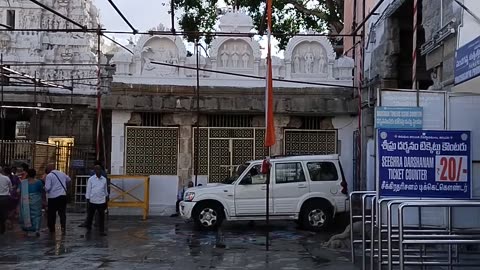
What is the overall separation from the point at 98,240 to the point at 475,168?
8.33 metres

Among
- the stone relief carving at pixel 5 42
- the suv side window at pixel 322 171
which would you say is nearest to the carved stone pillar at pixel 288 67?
the suv side window at pixel 322 171

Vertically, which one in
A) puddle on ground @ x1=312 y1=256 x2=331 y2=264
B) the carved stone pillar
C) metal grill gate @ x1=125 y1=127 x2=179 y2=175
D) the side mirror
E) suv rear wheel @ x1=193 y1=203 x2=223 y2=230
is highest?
the carved stone pillar

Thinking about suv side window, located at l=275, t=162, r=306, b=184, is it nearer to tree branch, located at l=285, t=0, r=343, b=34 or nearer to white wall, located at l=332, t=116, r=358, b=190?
white wall, located at l=332, t=116, r=358, b=190

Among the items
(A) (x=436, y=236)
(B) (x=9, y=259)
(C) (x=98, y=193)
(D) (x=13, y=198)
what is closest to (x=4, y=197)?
(D) (x=13, y=198)

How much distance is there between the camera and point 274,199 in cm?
1712

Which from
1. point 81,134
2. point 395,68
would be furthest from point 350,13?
point 81,134

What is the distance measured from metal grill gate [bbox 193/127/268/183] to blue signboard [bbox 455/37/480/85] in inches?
430

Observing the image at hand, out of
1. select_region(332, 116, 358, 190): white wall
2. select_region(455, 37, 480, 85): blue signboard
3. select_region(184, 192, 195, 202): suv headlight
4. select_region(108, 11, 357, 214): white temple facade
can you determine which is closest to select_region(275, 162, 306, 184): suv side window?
select_region(184, 192, 195, 202): suv headlight

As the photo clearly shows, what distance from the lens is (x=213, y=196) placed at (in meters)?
17.0

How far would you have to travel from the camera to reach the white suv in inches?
670

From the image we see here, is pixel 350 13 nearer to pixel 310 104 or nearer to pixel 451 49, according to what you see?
pixel 310 104

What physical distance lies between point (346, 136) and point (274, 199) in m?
4.57

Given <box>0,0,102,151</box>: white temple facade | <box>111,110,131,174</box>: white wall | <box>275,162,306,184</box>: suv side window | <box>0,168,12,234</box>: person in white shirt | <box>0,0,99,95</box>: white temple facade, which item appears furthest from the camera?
<box>0,0,99,95</box>: white temple facade

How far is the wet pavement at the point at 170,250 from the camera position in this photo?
449 inches
